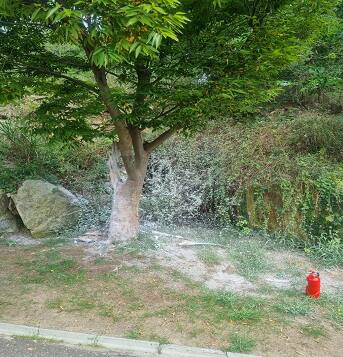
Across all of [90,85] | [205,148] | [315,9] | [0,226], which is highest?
[315,9]

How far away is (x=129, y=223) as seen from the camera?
4.91m

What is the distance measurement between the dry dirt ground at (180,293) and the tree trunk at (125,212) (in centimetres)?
19

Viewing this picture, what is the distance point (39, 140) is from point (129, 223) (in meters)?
3.11

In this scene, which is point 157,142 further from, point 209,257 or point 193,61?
point 209,257

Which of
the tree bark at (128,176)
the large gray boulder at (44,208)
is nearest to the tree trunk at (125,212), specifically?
the tree bark at (128,176)

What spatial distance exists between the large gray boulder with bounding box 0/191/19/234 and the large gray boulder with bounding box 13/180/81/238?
0.22m

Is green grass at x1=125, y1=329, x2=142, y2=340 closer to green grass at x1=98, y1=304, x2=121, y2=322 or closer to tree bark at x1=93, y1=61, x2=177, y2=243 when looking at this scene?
green grass at x1=98, y1=304, x2=121, y2=322

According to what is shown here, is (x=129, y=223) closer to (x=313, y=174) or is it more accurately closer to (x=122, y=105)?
(x=122, y=105)

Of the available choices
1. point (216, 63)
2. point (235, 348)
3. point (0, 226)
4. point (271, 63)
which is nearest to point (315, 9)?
point (271, 63)

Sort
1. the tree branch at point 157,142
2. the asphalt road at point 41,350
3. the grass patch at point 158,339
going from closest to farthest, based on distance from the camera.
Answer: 1. the asphalt road at point 41,350
2. the grass patch at point 158,339
3. the tree branch at point 157,142

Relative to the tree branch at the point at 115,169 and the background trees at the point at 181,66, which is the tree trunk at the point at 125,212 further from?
the background trees at the point at 181,66

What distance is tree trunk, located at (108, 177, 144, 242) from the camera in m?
4.88

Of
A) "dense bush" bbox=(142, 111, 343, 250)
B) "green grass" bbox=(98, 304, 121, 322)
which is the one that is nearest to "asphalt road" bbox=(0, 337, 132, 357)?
"green grass" bbox=(98, 304, 121, 322)

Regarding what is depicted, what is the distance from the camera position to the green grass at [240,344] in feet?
9.28
